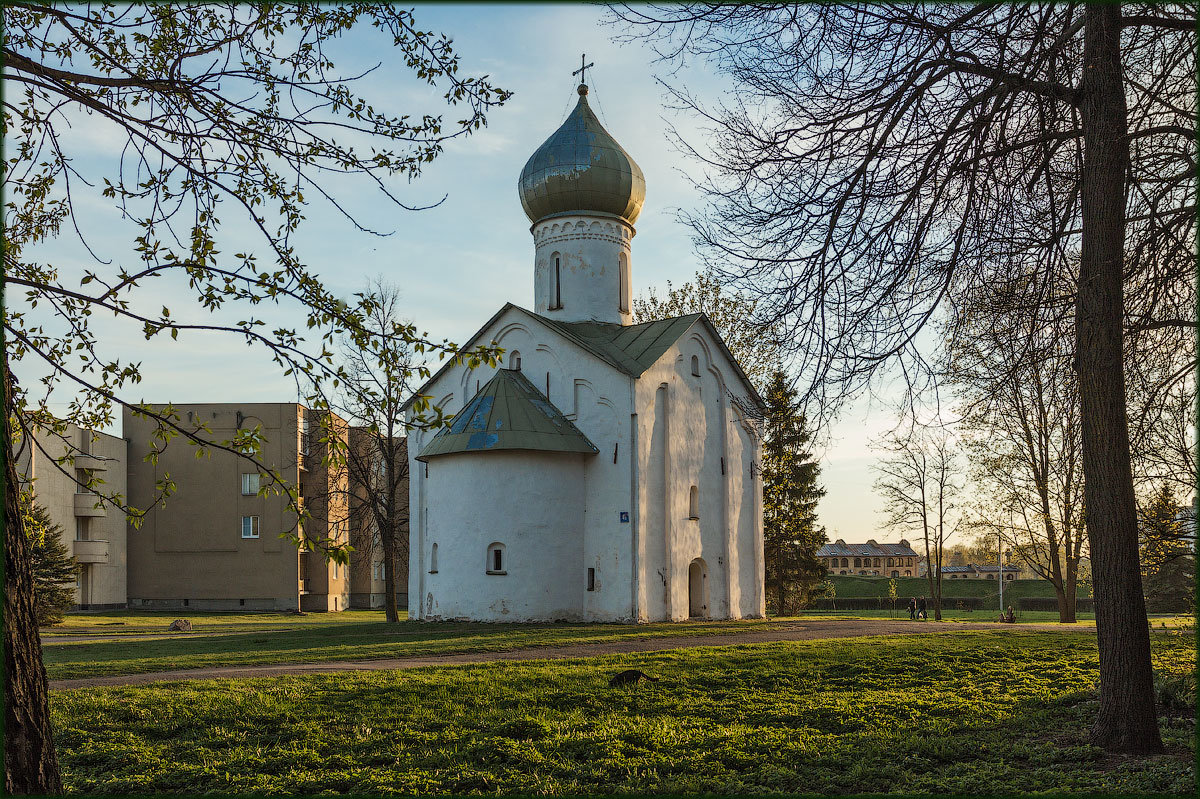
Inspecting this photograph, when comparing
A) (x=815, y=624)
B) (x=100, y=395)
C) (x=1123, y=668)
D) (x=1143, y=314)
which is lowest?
(x=815, y=624)

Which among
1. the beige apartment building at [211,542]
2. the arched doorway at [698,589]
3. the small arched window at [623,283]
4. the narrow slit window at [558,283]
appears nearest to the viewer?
the arched doorway at [698,589]

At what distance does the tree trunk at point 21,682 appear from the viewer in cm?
539

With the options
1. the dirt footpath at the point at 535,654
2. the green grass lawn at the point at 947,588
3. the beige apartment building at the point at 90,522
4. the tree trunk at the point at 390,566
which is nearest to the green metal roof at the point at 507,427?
the tree trunk at the point at 390,566

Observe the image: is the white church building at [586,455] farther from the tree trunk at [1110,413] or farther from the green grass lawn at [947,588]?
the green grass lawn at [947,588]

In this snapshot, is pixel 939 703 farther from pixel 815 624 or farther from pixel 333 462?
pixel 815 624

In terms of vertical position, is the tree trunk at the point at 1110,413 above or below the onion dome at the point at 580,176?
below

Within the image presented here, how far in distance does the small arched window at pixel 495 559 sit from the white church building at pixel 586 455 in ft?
0.13

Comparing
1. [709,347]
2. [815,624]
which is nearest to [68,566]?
[709,347]

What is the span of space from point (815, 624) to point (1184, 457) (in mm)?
16481

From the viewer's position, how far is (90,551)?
44.9 m

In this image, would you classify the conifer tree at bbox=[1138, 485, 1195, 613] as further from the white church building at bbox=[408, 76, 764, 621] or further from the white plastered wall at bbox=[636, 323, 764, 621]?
the white plastered wall at bbox=[636, 323, 764, 621]

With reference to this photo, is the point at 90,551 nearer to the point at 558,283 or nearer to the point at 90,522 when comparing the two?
the point at 90,522

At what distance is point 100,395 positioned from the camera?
707 centimetres

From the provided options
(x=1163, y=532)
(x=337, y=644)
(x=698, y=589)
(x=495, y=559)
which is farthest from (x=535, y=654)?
(x=698, y=589)
